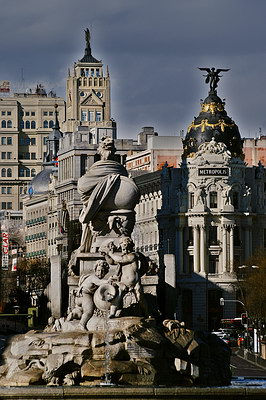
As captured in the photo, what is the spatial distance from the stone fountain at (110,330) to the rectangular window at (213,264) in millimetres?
125675

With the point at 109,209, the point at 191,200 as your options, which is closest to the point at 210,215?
the point at 191,200

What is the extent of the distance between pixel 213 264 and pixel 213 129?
13265 millimetres

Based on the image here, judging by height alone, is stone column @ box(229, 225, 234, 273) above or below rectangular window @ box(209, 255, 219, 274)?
above

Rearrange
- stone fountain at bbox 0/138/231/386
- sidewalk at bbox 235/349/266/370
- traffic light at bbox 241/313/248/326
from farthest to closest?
traffic light at bbox 241/313/248/326, sidewalk at bbox 235/349/266/370, stone fountain at bbox 0/138/231/386

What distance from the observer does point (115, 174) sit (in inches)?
2016

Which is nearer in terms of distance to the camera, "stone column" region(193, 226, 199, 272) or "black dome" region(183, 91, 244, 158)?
"stone column" region(193, 226, 199, 272)

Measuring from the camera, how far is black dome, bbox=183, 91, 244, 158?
178m

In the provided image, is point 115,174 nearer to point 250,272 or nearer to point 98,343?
point 98,343

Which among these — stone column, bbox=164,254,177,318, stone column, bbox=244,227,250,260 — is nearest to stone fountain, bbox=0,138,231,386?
stone column, bbox=164,254,177,318

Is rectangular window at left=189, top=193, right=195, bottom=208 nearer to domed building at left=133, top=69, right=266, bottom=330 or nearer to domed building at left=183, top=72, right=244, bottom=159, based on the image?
domed building at left=133, top=69, right=266, bottom=330

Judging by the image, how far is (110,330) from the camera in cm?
4575

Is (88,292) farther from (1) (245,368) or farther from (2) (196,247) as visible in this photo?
(2) (196,247)

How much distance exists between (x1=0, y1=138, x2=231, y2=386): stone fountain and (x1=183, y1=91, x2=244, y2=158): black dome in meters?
126

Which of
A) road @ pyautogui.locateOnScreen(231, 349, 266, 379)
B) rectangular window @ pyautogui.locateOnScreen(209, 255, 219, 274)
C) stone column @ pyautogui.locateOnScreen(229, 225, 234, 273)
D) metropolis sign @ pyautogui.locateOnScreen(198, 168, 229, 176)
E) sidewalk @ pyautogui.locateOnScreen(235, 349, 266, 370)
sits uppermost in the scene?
metropolis sign @ pyautogui.locateOnScreen(198, 168, 229, 176)
